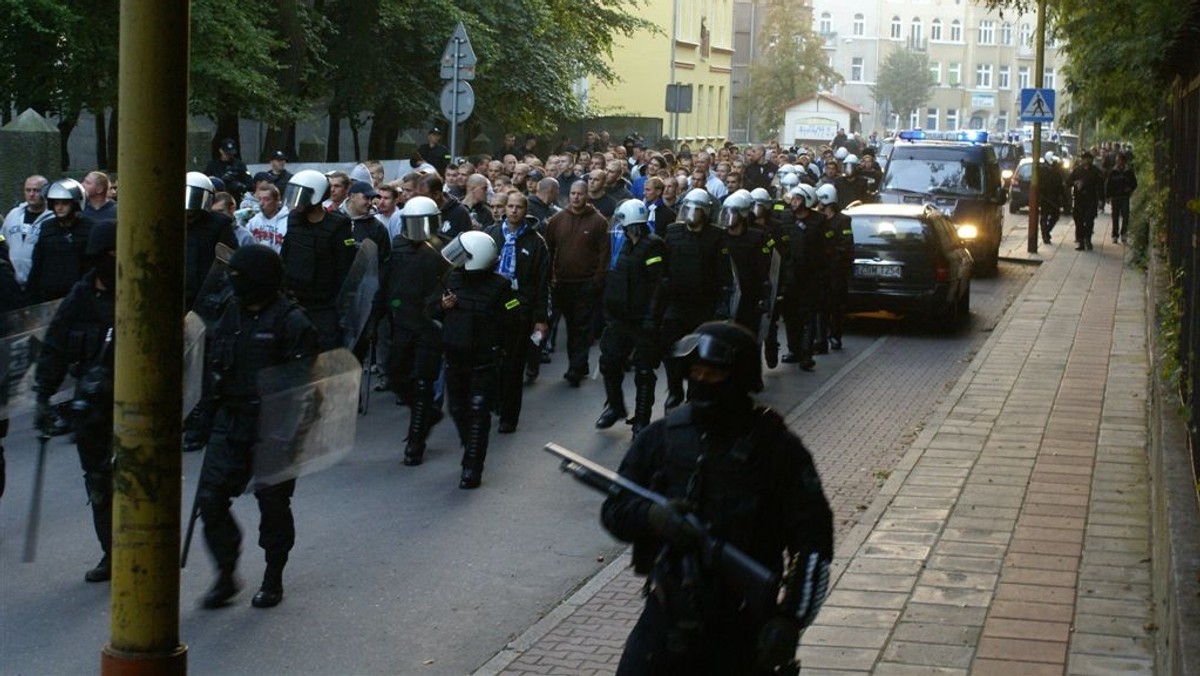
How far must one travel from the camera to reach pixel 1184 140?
13.2m

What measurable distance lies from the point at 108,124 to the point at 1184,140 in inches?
781

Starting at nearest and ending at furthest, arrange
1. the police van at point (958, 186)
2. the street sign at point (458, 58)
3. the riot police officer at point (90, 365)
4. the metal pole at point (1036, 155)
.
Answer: the riot police officer at point (90, 365), the street sign at point (458, 58), the police van at point (958, 186), the metal pole at point (1036, 155)

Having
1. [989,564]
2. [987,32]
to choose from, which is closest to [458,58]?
[989,564]

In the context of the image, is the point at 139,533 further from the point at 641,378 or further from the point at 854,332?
the point at 854,332

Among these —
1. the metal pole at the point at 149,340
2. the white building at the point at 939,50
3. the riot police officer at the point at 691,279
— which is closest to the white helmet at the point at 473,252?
the riot police officer at the point at 691,279

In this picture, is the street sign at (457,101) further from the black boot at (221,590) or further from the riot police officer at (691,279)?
the black boot at (221,590)

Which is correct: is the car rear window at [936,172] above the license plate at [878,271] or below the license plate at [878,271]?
above

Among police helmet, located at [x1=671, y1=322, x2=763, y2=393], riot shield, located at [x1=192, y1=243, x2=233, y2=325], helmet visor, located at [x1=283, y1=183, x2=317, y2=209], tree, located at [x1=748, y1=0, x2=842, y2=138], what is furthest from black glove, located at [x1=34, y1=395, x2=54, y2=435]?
tree, located at [x1=748, y1=0, x2=842, y2=138]

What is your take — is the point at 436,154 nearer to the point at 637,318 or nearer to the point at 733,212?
the point at 733,212

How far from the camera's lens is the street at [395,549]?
25.3 ft

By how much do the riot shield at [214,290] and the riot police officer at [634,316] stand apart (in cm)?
284

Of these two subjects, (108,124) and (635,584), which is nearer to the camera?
(635,584)

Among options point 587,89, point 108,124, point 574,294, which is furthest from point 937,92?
point 574,294

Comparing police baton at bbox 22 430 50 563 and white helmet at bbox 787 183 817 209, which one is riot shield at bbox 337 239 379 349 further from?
white helmet at bbox 787 183 817 209
